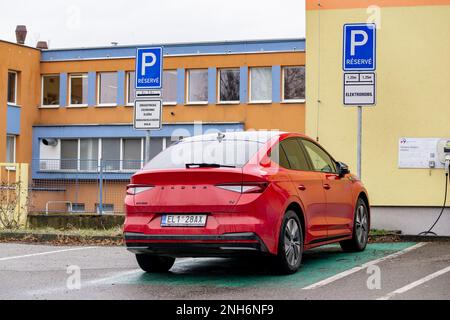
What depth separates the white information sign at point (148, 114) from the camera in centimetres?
1422

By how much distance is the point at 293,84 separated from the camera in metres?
37.3

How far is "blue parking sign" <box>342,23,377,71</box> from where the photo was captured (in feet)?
44.7

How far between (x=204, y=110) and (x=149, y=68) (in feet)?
79.1

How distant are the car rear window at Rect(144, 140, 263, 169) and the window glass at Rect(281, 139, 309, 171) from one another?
1.58 feet

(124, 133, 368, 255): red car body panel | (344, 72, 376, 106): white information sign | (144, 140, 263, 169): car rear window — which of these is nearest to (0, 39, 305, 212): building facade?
(344, 72, 376, 106): white information sign

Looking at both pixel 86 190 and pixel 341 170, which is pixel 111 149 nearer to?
pixel 86 190

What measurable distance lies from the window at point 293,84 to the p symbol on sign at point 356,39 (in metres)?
23.3

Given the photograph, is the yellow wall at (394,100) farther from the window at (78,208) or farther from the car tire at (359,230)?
the window at (78,208)

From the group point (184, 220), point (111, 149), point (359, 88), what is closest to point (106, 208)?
point (359, 88)

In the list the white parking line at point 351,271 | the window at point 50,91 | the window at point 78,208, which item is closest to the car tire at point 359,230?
the white parking line at point 351,271

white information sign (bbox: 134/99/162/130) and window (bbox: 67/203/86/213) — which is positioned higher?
white information sign (bbox: 134/99/162/130)

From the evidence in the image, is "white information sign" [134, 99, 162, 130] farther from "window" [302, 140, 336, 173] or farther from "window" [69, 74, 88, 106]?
"window" [69, 74, 88, 106]

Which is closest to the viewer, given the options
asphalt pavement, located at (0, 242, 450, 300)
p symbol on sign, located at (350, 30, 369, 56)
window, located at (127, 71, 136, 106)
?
asphalt pavement, located at (0, 242, 450, 300)
